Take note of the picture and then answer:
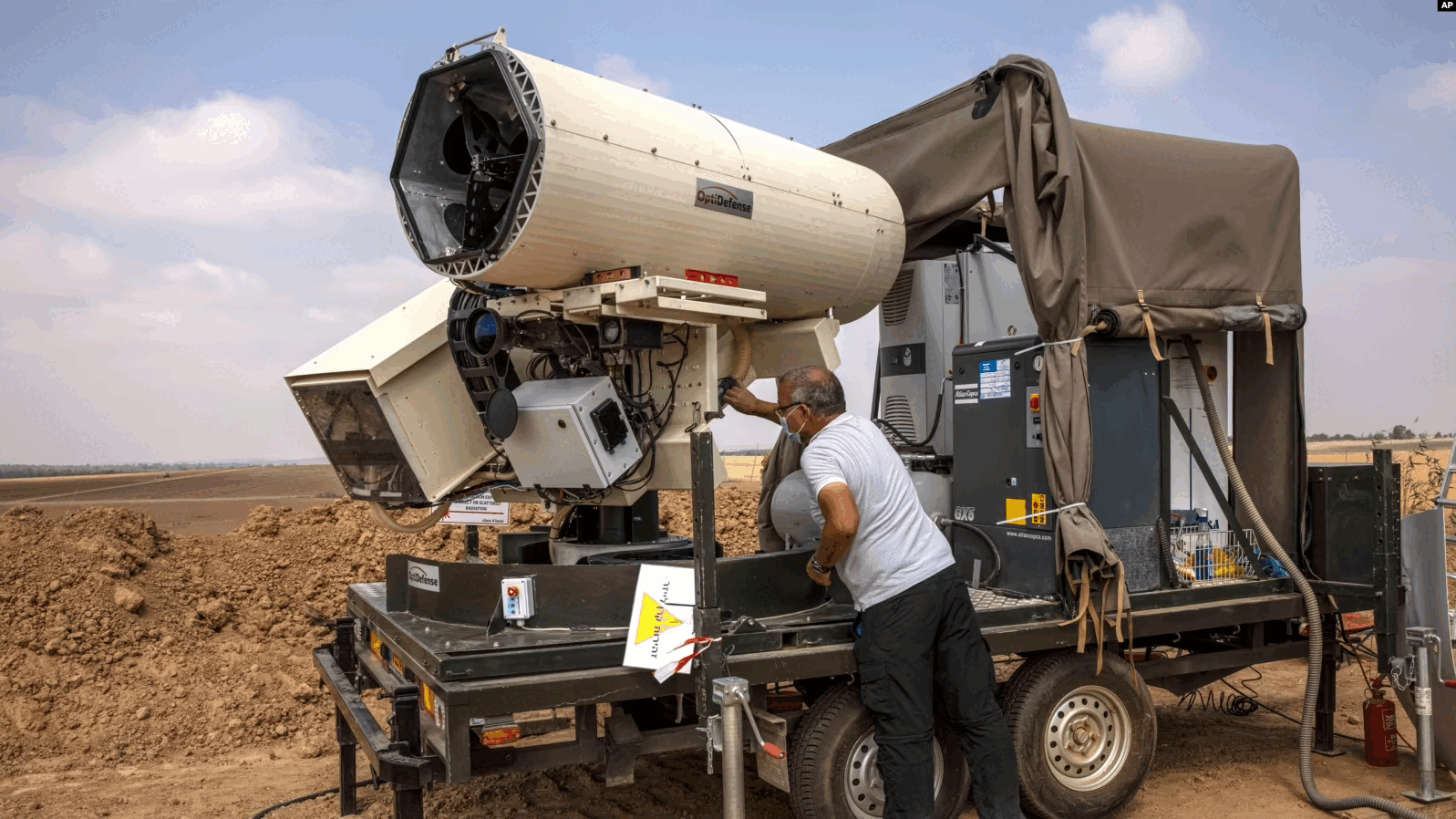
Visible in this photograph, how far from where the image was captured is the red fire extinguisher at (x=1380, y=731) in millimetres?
6164

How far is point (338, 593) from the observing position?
378 inches

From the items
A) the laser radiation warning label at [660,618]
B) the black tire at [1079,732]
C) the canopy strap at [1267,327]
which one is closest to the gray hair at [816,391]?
the laser radiation warning label at [660,618]

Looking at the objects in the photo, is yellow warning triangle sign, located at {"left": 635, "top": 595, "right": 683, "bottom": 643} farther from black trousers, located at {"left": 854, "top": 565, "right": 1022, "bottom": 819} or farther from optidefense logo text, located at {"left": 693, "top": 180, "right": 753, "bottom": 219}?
optidefense logo text, located at {"left": 693, "top": 180, "right": 753, "bottom": 219}

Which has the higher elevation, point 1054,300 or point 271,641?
point 1054,300

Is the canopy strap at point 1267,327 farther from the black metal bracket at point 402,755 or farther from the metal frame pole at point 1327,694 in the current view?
the black metal bracket at point 402,755

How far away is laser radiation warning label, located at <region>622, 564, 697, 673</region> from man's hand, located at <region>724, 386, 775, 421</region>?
1267 mm

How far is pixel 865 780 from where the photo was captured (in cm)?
456

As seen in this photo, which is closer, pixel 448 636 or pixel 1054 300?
pixel 448 636

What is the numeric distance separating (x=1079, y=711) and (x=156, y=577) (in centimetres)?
801

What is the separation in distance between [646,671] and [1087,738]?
244cm

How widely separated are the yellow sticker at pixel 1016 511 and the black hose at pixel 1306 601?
3.80 feet

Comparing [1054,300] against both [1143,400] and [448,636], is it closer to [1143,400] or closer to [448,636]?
[1143,400]

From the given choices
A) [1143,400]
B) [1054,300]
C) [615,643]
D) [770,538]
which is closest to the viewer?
[615,643]

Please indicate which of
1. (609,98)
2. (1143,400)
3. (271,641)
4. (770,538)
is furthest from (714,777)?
(271,641)
